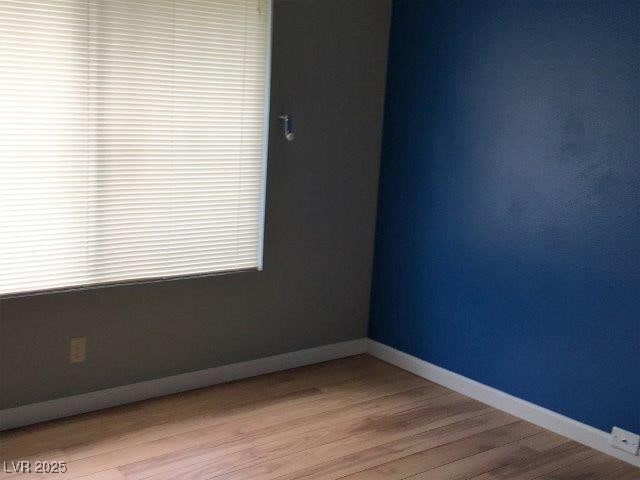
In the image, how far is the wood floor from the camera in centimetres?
275

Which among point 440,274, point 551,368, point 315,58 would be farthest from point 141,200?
point 551,368

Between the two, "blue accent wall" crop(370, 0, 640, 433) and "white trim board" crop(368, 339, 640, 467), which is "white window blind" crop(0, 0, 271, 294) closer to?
"blue accent wall" crop(370, 0, 640, 433)

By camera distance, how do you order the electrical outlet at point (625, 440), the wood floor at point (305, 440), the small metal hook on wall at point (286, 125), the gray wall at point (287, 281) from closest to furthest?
the wood floor at point (305, 440)
the electrical outlet at point (625, 440)
the gray wall at point (287, 281)
the small metal hook on wall at point (286, 125)

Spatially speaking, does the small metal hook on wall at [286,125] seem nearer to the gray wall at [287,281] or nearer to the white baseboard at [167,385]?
the gray wall at [287,281]

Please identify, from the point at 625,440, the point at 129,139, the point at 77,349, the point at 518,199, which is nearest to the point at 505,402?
the point at 625,440

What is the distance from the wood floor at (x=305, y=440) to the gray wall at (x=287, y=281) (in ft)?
0.67

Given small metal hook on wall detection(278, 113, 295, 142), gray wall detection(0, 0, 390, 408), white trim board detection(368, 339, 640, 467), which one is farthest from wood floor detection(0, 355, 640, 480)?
small metal hook on wall detection(278, 113, 295, 142)

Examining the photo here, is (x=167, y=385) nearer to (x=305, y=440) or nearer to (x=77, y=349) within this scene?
(x=77, y=349)

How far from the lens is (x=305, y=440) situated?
3006mm

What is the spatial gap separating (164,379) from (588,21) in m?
2.36

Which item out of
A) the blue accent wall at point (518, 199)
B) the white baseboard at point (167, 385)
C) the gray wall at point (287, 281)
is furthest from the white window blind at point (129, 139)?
the blue accent wall at point (518, 199)

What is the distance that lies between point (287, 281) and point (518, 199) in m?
1.19

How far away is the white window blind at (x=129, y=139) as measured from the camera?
279cm

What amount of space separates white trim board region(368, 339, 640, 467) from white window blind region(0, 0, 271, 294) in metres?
0.96
